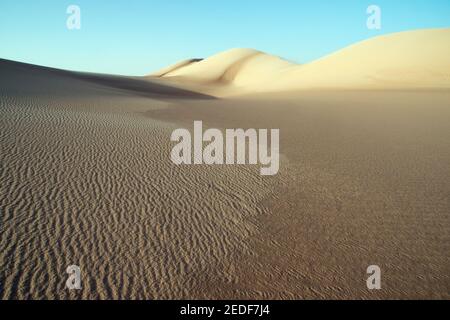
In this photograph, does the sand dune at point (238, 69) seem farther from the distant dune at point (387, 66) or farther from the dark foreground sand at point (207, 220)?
the dark foreground sand at point (207, 220)

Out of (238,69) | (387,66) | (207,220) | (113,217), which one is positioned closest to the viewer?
(113,217)

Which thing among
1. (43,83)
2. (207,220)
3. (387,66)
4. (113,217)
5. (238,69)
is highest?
(238,69)

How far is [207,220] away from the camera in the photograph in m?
4.87

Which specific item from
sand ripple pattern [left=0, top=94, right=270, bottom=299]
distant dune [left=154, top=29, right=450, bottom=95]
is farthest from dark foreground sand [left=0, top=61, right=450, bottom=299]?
distant dune [left=154, top=29, right=450, bottom=95]

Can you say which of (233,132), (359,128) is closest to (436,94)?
(359,128)

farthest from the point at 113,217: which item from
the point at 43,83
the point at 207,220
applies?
the point at 43,83

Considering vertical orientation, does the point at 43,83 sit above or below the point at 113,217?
above

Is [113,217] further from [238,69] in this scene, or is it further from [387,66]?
[238,69]

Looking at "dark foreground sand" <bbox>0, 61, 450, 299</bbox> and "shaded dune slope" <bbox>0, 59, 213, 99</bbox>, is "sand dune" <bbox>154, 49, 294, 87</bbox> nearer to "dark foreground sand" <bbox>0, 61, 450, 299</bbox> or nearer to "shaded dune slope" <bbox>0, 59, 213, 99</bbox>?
"shaded dune slope" <bbox>0, 59, 213, 99</bbox>

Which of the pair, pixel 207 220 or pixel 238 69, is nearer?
pixel 207 220

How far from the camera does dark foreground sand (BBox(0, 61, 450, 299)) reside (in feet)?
11.6

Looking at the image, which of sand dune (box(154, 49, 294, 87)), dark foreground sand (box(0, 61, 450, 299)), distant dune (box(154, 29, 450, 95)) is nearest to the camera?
dark foreground sand (box(0, 61, 450, 299))

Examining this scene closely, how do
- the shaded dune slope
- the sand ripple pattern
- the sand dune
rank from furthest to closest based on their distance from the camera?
1. the sand dune
2. the shaded dune slope
3. the sand ripple pattern
